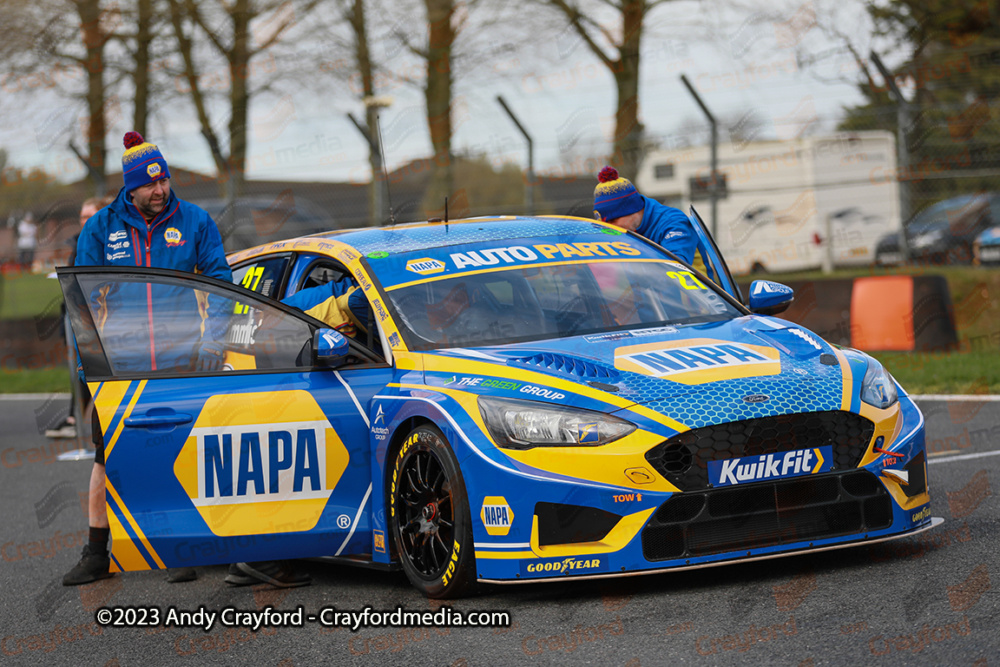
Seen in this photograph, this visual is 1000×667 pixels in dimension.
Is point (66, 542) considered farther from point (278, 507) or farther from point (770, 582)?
point (770, 582)

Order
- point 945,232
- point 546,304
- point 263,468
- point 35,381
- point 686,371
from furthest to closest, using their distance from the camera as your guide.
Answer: point 35,381
point 945,232
point 546,304
point 263,468
point 686,371

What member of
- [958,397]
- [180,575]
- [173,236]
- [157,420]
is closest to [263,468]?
[157,420]

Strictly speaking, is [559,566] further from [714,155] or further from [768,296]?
[714,155]

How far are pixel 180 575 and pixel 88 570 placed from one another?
399 millimetres

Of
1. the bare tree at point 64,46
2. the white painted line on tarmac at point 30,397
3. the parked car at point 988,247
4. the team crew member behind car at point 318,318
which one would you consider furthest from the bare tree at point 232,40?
the team crew member behind car at point 318,318

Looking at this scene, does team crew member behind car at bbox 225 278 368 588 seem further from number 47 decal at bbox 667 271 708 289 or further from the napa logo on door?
number 47 decal at bbox 667 271 708 289

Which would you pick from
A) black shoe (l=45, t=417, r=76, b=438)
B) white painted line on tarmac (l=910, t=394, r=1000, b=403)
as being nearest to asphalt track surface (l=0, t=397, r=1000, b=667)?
white painted line on tarmac (l=910, t=394, r=1000, b=403)

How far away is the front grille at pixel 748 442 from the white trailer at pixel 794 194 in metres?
10.2

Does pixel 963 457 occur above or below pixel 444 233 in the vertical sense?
below

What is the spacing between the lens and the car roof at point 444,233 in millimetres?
5887

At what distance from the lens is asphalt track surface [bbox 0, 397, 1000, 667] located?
380cm

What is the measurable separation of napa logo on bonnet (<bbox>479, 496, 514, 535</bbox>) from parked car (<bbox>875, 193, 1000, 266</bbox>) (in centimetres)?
1056

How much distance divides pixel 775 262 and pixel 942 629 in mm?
15715

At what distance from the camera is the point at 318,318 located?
5.70m
